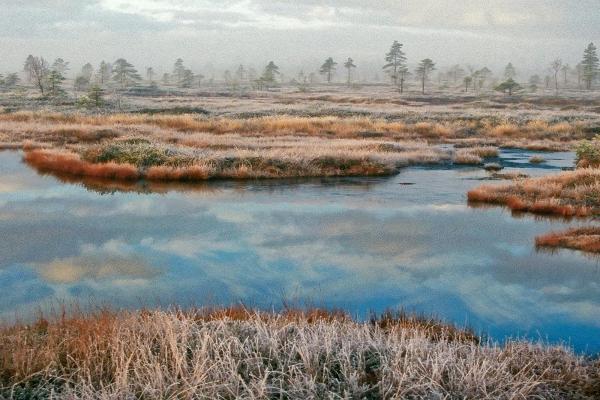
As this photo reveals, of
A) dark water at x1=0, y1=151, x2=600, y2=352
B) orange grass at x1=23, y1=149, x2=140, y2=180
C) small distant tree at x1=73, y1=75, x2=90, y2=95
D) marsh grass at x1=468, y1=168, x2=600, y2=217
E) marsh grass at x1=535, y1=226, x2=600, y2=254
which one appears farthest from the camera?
small distant tree at x1=73, y1=75, x2=90, y2=95

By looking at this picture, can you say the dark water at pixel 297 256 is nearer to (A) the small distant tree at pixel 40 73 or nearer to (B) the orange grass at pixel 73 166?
(B) the orange grass at pixel 73 166

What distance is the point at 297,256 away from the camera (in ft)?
49.7

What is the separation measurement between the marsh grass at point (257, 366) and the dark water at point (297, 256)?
127 inches

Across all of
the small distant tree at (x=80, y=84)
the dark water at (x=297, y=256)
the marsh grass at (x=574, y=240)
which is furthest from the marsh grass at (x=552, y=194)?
the small distant tree at (x=80, y=84)

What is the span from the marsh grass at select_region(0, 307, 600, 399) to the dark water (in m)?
3.24

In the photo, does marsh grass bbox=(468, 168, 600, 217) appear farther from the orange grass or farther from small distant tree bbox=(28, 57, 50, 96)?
small distant tree bbox=(28, 57, 50, 96)

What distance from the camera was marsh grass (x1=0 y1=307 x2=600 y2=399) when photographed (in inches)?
256

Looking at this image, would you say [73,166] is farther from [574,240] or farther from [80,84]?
[80,84]

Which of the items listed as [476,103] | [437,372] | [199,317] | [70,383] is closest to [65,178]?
[199,317]

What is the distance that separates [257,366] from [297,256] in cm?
812

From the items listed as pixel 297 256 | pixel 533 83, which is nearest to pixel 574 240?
pixel 297 256

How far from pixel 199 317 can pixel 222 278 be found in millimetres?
3553

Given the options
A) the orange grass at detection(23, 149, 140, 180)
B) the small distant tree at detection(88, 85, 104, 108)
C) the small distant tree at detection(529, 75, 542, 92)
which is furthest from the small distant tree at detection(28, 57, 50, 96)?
the small distant tree at detection(529, 75, 542, 92)

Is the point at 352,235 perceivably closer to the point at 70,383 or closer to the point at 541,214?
the point at 541,214
